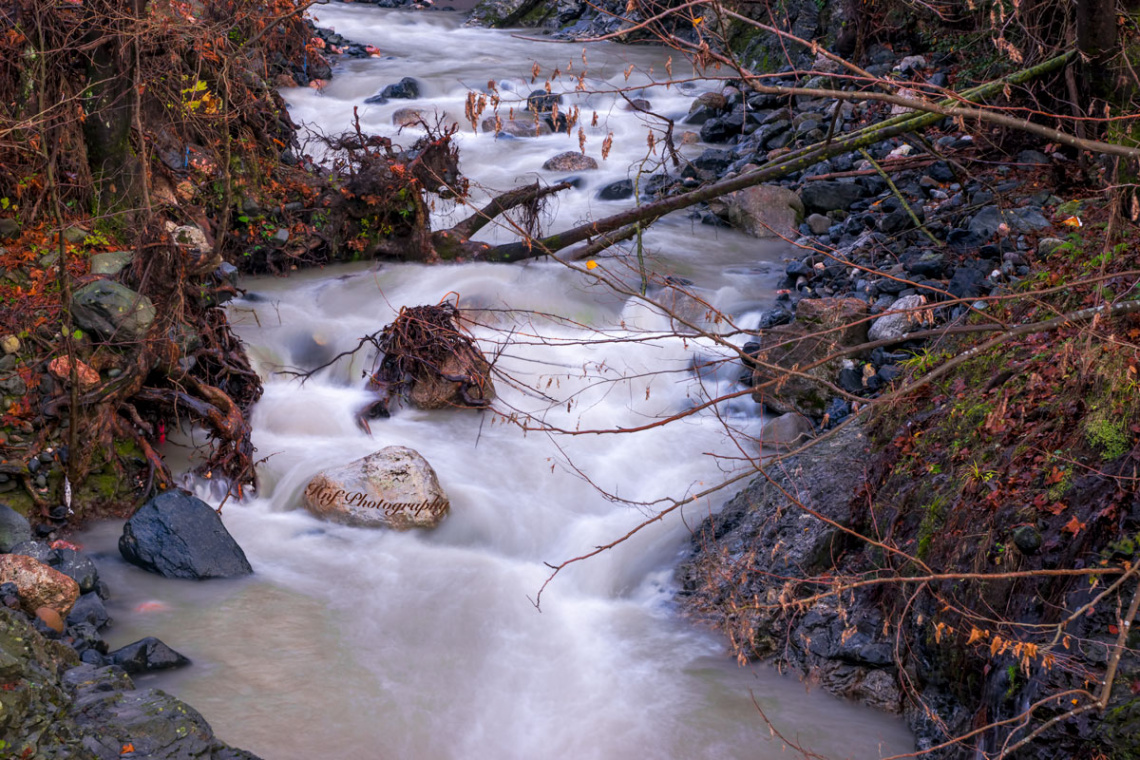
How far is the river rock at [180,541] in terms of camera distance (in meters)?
5.19

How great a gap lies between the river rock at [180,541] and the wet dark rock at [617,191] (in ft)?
23.4

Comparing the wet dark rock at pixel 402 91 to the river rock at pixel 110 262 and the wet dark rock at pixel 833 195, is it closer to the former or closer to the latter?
the wet dark rock at pixel 833 195

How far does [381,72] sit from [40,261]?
34.2ft

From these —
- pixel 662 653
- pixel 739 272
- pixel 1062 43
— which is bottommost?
pixel 662 653

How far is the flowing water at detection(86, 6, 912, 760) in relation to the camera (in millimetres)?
4320

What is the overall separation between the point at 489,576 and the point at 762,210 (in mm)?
6095

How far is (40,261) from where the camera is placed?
6227 millimetres

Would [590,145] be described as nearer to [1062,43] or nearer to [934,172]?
[934,172]

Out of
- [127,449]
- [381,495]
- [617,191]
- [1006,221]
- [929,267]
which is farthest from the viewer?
[617,191]

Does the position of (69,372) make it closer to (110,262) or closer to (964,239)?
(110,262)

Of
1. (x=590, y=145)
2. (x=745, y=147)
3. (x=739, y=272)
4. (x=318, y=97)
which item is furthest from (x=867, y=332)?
(x=318, y=97)

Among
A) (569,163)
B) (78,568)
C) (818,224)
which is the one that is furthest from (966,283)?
(569,163)

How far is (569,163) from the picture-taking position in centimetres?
1216

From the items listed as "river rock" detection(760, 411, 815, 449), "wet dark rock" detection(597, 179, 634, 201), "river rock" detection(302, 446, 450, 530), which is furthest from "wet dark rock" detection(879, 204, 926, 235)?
"river rock" detection(302, 446, 450, 530)
